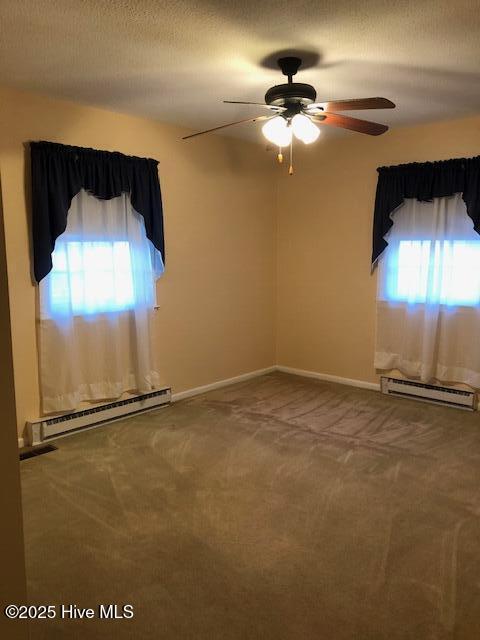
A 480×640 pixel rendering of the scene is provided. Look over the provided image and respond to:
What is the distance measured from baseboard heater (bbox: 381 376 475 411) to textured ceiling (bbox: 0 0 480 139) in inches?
97.1

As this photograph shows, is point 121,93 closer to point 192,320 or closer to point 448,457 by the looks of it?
point 192,320

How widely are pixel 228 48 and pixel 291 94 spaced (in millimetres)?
446

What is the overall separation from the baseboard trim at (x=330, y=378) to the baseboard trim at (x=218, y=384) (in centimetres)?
22

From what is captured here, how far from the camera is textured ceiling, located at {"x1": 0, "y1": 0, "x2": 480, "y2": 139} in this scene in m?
2.37

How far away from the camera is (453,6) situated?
2330 mm

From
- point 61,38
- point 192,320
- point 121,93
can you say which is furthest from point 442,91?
point 192,320

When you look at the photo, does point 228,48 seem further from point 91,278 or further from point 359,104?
point 91,278

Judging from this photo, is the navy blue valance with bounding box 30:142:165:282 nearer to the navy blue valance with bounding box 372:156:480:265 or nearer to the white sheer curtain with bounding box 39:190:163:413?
the white sheer curtain with bounding box 39:190:163:413

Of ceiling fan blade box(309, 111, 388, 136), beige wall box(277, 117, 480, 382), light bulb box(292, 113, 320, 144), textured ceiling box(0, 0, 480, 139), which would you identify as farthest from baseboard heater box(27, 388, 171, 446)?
ceiling fan blade box(309, 111, 388, 136)

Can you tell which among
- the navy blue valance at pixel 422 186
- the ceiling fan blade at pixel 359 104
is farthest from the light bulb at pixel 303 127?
the navy blue valance at pixel 422 186

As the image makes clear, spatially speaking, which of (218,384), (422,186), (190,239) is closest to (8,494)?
(190,239)

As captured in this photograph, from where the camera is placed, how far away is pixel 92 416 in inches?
163

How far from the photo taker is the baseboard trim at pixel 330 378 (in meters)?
5.22

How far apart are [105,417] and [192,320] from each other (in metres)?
1.30
